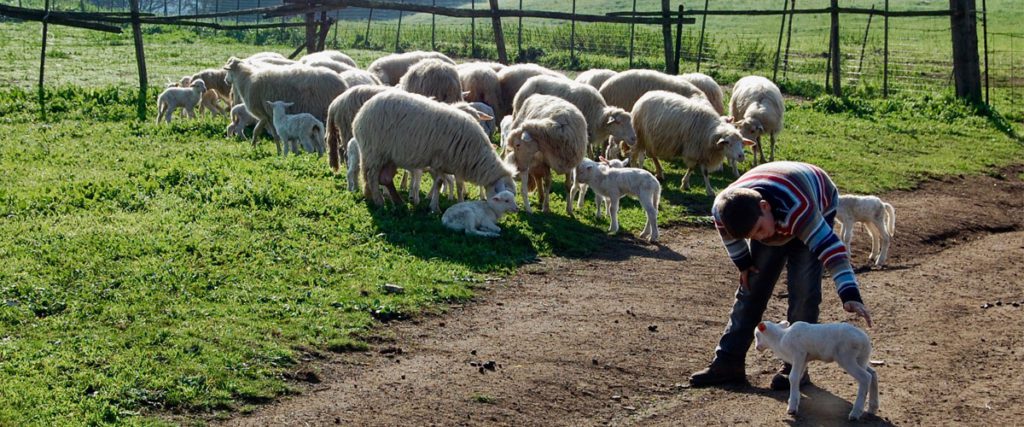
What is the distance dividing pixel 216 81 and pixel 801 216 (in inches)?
563

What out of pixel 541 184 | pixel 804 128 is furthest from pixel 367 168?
pixel 804 128

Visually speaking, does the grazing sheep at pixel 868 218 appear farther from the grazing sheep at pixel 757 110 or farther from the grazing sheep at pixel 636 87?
the grazing sheep at pixel 636 87

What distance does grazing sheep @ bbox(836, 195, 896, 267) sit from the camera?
10.6m

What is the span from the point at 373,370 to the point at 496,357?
83 cm

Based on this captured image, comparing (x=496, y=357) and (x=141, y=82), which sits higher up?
(x=141, y=82)

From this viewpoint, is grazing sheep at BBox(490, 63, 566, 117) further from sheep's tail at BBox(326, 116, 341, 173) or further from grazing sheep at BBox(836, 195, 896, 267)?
grazing sheep at BBox(836, 195, 896, 267)

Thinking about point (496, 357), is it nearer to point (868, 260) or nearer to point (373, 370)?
point (373, 370)

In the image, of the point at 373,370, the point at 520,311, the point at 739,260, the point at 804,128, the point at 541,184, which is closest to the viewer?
the point at 739,260

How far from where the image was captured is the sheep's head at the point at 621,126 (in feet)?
45.6

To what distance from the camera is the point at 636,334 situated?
8078 mm

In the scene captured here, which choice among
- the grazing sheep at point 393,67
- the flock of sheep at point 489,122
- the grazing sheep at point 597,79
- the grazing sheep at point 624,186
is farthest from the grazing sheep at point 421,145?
the grazing sheep at point 393,67

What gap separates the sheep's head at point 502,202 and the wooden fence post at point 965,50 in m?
14.1

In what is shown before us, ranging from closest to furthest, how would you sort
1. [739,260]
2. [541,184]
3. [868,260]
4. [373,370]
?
[739,260] → [373,370] → [868,260] → [541,184]

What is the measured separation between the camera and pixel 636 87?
16.0 meters
